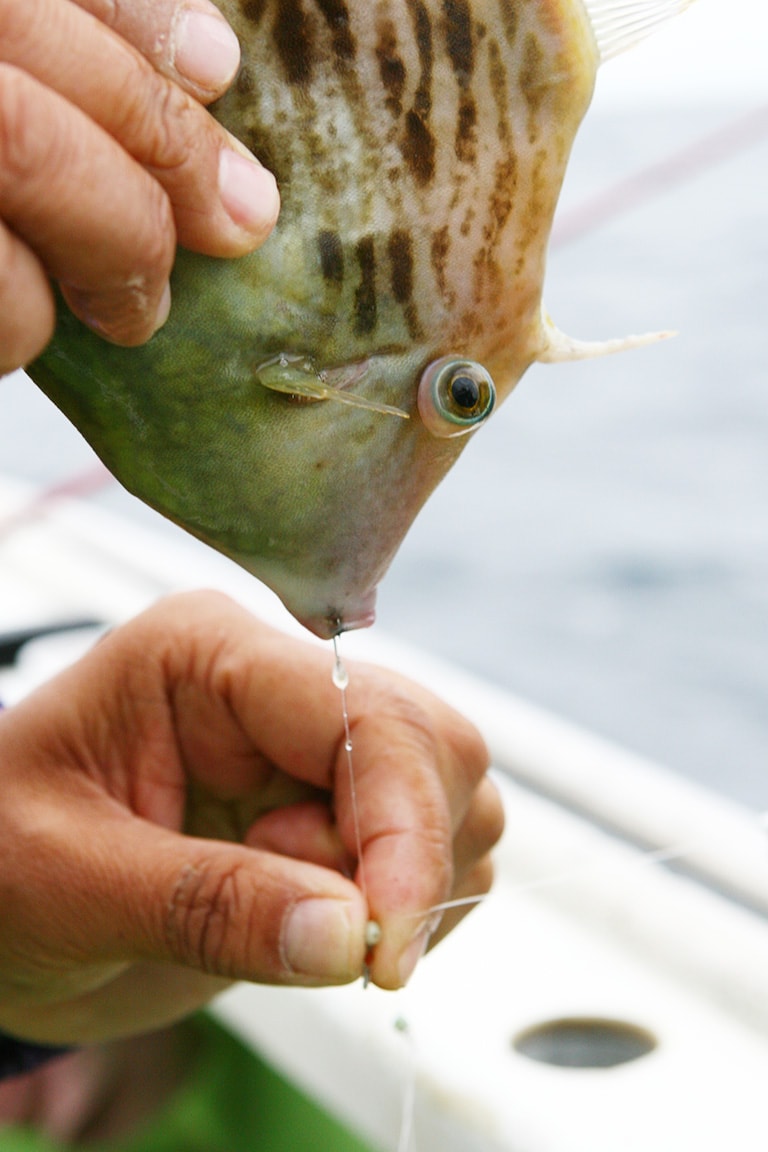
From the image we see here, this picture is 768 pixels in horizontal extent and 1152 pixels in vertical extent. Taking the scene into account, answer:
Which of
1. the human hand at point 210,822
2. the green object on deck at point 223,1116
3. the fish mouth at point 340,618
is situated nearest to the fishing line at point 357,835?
the human hand at point 210,822

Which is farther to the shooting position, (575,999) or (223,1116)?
(223,1116)

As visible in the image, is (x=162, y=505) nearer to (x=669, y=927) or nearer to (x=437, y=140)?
(x=437, y=140)

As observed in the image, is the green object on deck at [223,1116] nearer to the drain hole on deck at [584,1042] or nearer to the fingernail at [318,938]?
the drain hole on deck at [584,1042]

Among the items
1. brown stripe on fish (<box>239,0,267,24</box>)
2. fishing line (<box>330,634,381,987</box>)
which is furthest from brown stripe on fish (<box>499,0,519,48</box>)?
fishing line (<box>330,634,381,987</box>)

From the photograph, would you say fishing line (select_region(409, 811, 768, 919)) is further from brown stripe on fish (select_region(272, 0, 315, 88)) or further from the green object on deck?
brown stripe on fish (select_region(272, 0, 315, 88))

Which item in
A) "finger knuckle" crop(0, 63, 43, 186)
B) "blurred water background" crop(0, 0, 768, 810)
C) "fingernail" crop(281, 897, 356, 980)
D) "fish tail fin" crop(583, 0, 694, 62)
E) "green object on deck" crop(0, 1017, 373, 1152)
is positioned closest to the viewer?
"finger knuckle" crop(0, 63, 43, 186)

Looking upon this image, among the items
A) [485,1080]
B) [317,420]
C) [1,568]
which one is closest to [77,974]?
[485,1080]

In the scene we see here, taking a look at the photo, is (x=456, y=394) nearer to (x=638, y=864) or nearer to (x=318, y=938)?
(x=318, y=938)

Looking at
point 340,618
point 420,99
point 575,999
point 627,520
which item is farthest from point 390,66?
point 627,520
